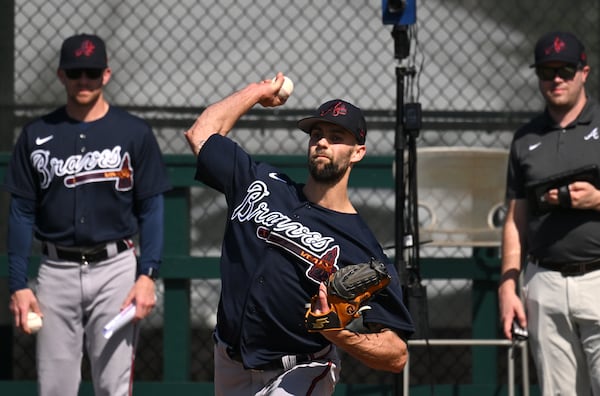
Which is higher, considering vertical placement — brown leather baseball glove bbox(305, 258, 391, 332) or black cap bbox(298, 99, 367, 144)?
black cap bbox(298, 99, 367, 144)

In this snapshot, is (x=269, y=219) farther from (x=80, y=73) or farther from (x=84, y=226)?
(x=80, y=73)

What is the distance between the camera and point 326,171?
4391 millimetres

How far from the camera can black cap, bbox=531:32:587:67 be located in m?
5.40

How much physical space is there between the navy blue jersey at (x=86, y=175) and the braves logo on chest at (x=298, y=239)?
1.42m

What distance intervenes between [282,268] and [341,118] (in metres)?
0.58

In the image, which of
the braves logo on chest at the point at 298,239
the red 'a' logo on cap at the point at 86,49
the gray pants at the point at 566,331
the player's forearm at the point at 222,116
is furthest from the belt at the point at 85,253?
the gray pants at the point at 566,331

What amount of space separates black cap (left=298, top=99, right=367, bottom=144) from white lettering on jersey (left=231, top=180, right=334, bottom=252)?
0.30 metres

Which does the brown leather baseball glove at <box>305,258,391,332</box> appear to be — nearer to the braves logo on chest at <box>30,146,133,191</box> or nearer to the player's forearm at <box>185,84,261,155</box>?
the player's forearm at <box>185,84,261,155</box>

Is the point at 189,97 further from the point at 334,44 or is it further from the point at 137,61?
the point at 334,44

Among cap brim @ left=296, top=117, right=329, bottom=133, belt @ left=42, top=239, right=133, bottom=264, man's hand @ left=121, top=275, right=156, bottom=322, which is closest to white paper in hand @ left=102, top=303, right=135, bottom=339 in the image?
man's hand @ left=121, top=275, right=156, bottom=322

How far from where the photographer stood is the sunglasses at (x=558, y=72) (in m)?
5.41

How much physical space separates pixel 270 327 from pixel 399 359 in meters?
0.47

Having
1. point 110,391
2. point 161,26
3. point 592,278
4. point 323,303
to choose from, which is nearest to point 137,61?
point 161,26

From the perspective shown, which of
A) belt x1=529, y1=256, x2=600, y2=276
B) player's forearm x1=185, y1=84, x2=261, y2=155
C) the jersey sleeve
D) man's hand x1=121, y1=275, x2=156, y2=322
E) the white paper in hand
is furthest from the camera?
the jersey sleeve
